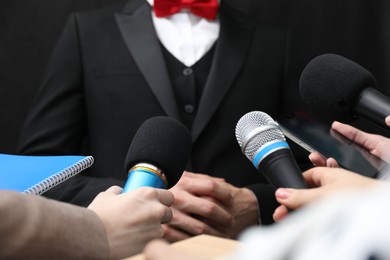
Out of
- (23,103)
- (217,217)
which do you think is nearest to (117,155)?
(217,217)

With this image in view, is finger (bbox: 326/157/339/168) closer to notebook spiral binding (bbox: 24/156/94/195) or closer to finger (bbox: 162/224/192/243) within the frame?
notebook spiral binding (bbox: 24/156/94/195)

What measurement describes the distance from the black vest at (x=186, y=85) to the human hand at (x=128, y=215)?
2.25ft

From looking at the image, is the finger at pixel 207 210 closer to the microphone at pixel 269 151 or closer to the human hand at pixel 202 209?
the human hand at pixel 202 209

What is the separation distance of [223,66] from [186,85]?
0.11 metres

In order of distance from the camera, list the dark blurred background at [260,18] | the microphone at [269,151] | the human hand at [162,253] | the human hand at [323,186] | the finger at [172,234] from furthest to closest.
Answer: the dark blurred background at [260,18]
the finger at [172,234]
the microphone at [269,151]
the human hand at [323,186]
the human hand at [162,253]

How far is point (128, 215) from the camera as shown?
0.66m

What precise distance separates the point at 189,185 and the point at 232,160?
31 cm

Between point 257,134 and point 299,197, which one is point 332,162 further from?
point 299,197

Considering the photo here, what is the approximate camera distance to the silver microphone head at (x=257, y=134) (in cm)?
65

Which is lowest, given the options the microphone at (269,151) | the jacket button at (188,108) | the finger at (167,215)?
the jacket button at (188,108)

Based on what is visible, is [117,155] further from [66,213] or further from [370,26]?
[370,26]

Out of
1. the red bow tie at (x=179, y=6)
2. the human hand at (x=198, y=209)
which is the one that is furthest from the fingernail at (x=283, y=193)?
the red bow tie at (x=179, y=6)

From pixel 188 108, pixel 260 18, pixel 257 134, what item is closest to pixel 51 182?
pixel 257 134

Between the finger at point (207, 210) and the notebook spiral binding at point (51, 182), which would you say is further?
the finger at point (207, 210)
